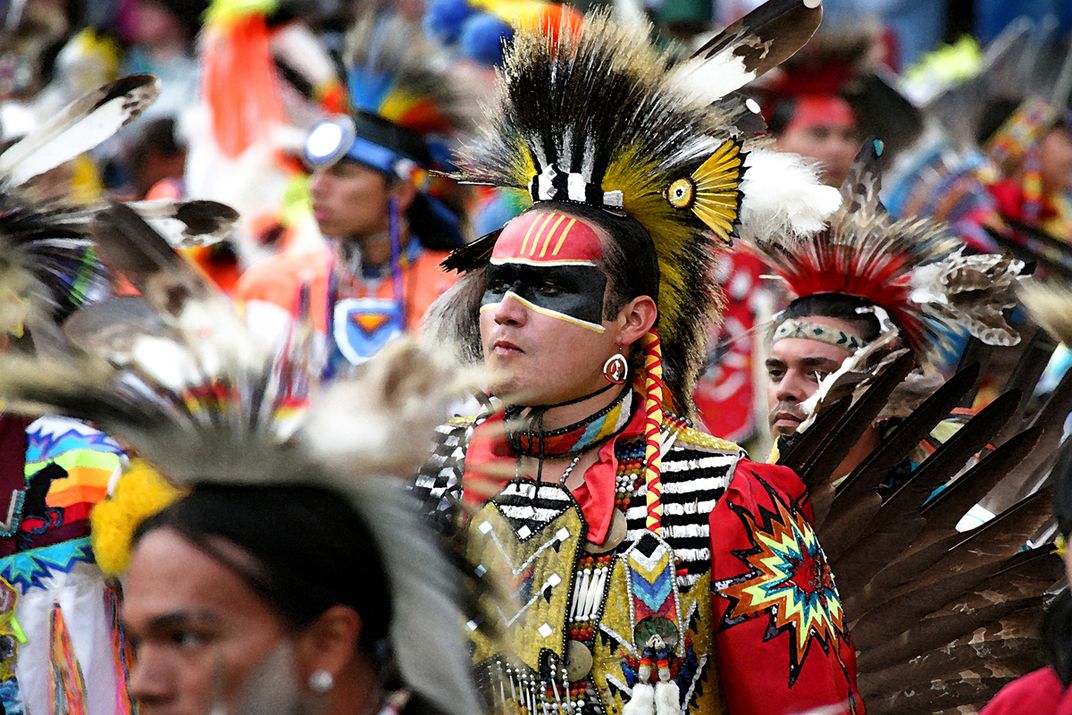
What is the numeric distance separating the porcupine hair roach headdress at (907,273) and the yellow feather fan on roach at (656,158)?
2.74ft

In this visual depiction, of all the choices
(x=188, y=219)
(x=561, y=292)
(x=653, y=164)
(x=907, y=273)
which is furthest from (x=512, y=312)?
(x=907, y=273)

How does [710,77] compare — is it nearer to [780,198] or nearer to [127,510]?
[780,198]

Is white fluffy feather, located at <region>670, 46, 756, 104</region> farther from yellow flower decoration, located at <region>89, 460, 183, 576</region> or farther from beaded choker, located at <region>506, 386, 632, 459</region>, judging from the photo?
yellow flower decoration, located at <region>89, 460, 183, 576</region>

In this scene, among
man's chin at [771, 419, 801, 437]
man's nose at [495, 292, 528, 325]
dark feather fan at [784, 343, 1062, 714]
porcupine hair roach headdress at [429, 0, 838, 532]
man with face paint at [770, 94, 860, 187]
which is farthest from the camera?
man with face paint at [770, 94, 860, 187]

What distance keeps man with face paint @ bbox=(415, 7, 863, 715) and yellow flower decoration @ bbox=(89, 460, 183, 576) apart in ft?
2.89

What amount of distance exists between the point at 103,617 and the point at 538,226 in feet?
3.88

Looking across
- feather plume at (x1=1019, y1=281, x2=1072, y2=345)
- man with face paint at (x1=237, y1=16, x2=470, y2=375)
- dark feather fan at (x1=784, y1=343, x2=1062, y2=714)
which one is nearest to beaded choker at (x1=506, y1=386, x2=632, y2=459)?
dark feather fan at (x1=784, y1=343, x2=1062, y2=714)

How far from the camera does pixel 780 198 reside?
3955mm

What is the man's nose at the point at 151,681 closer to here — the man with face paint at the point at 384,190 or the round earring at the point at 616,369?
the round earring at the point at 616,369

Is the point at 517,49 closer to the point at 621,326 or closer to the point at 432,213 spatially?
the point at 621,326

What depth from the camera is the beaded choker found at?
3.77 meters

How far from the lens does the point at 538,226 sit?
381 cm

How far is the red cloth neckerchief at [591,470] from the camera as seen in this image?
366 centimetres

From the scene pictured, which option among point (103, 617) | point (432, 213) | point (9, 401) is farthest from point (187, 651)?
point (432, 213)
